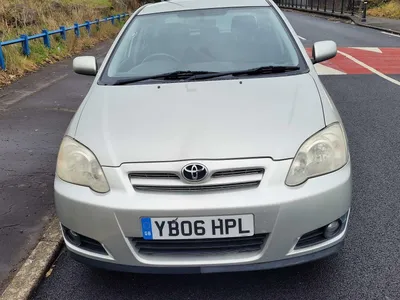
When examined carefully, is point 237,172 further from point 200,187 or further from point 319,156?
point 319,156

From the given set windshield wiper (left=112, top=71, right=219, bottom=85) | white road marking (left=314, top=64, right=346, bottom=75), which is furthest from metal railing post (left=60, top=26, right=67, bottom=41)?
windshield wiper (left=112, top=71, right=219, bottom=85)

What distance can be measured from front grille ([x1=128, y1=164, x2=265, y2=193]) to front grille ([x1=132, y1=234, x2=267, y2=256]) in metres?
0.26

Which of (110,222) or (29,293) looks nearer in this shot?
(110,222)

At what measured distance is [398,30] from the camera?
1744 cm

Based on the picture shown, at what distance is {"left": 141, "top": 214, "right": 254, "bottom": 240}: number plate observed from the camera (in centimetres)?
216

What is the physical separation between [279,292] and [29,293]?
55.7 inches

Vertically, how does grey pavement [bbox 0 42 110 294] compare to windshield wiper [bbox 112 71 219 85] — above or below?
below

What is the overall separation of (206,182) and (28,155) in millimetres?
3092

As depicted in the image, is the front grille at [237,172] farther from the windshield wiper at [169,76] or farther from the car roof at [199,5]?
the car roof at [199,5]

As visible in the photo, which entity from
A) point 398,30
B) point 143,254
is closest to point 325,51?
point 143,254

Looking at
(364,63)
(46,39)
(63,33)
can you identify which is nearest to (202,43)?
(364,63)

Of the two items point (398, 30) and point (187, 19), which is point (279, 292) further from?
point (398, 30)

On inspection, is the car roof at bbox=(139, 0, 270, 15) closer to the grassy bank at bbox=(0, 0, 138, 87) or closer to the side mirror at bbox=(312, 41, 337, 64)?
the side mirror at bbox=(312, 41, 337, 64)

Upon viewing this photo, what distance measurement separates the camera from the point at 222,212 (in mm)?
2141
